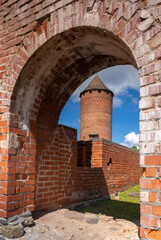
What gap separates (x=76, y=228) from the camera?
12.0 feet

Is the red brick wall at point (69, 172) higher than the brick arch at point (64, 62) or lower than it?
lower

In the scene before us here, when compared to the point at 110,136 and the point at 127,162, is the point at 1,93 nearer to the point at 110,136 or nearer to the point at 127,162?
the point at 127,162

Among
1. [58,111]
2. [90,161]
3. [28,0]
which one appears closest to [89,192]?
[90,161]

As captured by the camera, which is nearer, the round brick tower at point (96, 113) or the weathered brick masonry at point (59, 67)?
the weathered brick masonry at point (59, 67)

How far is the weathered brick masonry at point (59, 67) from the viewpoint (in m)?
2.24

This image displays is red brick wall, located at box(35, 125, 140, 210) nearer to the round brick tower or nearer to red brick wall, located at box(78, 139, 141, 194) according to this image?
red brick wall, located at box(78, 139, 141, 194)

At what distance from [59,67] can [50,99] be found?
719mm

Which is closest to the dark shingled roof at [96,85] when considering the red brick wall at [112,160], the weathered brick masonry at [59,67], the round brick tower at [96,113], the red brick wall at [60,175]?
the round brick tower at [96,113]

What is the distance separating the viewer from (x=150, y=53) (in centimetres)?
230

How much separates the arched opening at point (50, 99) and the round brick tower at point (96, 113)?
58.7 feet

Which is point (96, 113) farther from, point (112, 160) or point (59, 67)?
point (59, 67)

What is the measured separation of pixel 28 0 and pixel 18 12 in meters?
0.27

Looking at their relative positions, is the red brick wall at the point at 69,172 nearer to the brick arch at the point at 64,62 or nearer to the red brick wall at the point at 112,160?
the red brick wall at the point at 112,160

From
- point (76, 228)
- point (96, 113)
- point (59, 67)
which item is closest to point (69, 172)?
point (76, 228)
